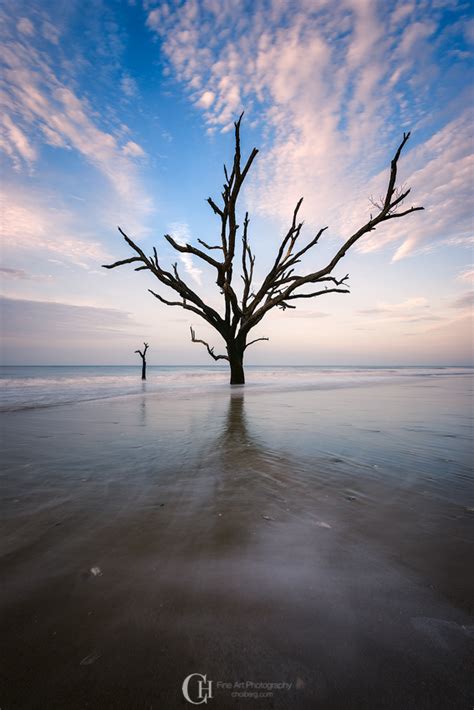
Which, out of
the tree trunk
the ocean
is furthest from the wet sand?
the tree trunk

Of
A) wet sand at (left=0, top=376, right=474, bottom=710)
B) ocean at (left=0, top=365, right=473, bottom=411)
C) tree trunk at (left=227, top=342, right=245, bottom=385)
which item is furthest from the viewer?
tree trunk at (left=227, top=342, right=245, bottom=385)

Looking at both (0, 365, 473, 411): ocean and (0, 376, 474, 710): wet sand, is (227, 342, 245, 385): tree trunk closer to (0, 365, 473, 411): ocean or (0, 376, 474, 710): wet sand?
(0, 365, 473, 411): ocean

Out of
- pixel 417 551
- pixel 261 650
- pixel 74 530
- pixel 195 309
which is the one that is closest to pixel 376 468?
pixel 417 551

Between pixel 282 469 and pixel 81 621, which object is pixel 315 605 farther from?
pixel 282 469

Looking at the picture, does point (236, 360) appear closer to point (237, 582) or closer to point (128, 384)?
point (128, 384)

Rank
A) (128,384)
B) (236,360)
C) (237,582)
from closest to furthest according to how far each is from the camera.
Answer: (237,582) → (236,360) → (128,384)

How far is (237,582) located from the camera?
1.03 meters

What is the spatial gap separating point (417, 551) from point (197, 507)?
102 centimetres

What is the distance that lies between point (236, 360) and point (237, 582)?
10413 mm

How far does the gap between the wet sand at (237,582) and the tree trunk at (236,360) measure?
8933mm

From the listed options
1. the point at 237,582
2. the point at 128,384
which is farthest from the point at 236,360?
the point at 237,582

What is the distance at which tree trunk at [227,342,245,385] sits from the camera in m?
11.2

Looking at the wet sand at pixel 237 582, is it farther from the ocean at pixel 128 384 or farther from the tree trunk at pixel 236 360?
the tree trunk at pixel 236 360

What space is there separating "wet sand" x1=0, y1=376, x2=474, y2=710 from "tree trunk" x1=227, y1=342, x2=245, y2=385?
29.3 ft
